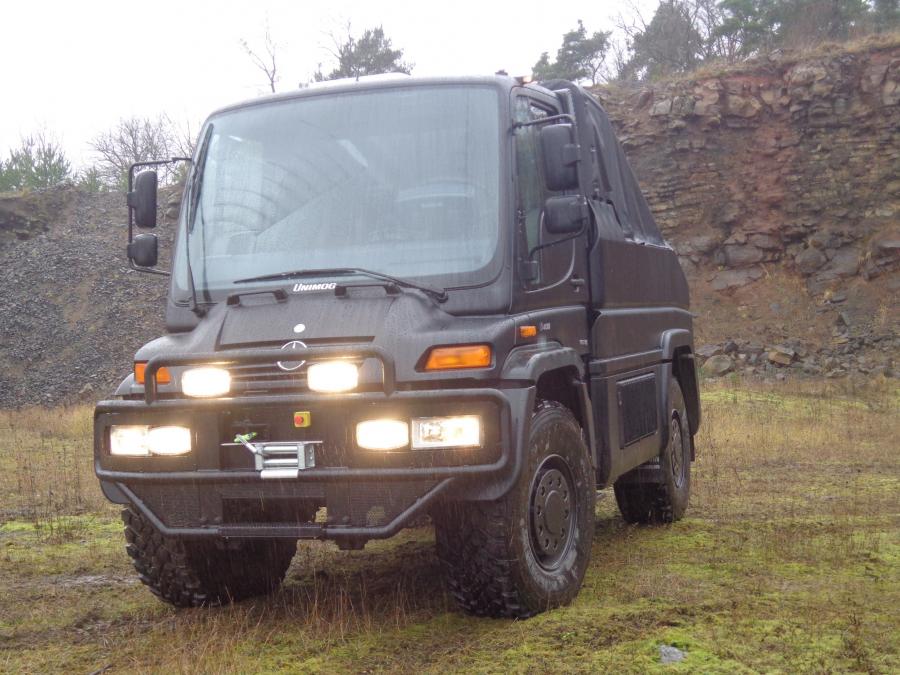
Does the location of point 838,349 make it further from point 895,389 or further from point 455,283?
point 455,283

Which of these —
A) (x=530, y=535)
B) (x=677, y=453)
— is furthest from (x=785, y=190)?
(x=530, y=535)

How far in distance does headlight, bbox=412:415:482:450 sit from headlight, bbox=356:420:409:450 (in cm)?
5

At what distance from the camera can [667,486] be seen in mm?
7777

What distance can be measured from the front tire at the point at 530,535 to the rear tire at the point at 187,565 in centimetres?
112

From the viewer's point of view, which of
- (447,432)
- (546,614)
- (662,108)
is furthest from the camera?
(662,108)

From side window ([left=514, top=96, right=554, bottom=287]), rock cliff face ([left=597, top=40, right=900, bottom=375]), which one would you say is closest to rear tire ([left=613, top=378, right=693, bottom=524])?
side window ([left=514, top=96, right=554, bottom=287])

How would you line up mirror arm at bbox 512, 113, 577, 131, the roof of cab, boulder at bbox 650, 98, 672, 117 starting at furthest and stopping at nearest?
boulder at bbox 650, 98, 672, 117, the roof of cab, mirror arm at bbox 512, 113, 577, 131

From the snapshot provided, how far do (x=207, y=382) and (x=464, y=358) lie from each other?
3.89 ft

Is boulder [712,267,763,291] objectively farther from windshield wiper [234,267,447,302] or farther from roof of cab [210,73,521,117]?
windshield wiper [234,267,447,302]

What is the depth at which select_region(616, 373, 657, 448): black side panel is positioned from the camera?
6410 millimetres

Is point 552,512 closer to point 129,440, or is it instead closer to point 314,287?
point 314,287

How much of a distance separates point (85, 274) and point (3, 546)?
27.1 m

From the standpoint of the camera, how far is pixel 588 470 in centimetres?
555

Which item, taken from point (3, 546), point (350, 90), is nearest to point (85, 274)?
point (3, 546)
